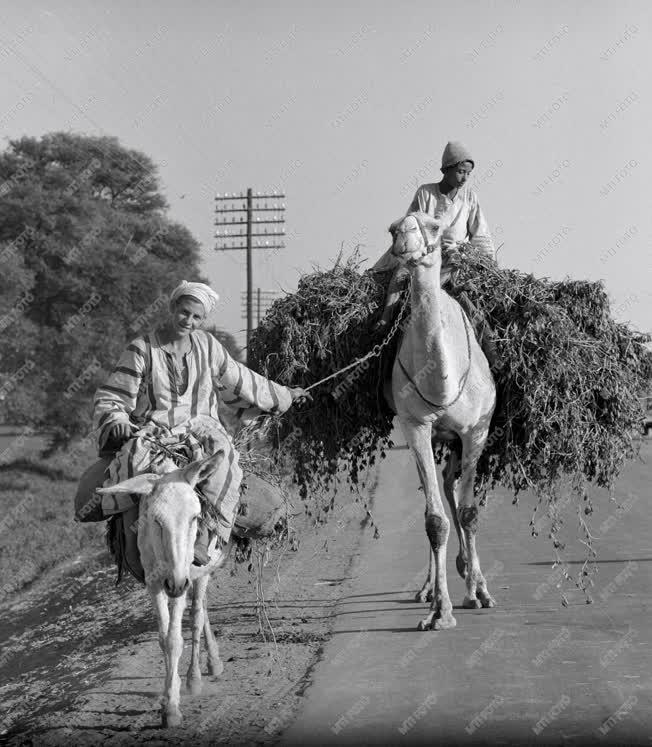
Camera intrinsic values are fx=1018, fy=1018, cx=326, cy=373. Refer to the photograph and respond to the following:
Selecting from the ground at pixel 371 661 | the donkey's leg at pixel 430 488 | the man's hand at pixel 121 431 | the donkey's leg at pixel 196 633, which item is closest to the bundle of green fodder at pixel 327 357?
the donkey's leg at pixel 430 488

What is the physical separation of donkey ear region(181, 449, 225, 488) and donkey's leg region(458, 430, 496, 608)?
312 centimetres

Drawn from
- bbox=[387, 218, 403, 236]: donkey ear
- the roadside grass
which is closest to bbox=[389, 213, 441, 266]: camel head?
bbox=[387, 218, 403, 236]: donkey ear

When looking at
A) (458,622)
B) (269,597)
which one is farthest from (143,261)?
(458,622)

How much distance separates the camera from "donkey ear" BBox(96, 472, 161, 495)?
5.46 metres

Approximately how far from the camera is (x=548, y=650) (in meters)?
6.97

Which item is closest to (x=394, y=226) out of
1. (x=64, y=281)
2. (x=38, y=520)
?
(x=38, y=520)

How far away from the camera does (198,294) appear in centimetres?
620

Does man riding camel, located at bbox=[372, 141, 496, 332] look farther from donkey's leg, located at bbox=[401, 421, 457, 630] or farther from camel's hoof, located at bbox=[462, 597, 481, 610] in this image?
camel's hoof, located at bbox=[462, 597, 481, 610]

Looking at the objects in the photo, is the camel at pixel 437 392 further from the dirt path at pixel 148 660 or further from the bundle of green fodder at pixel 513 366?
the dirt path at pixel 148 660

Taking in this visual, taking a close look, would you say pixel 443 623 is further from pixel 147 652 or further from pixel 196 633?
pixel 147 652

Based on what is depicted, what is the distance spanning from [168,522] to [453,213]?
4.76 metres

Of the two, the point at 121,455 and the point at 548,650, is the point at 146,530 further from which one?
the point at 548,650

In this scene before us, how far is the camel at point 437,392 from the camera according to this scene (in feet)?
24.8

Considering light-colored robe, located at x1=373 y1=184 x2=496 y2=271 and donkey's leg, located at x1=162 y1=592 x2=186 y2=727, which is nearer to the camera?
donkey's leg, located at x1=162 y1=592 x2=186 y2=727
